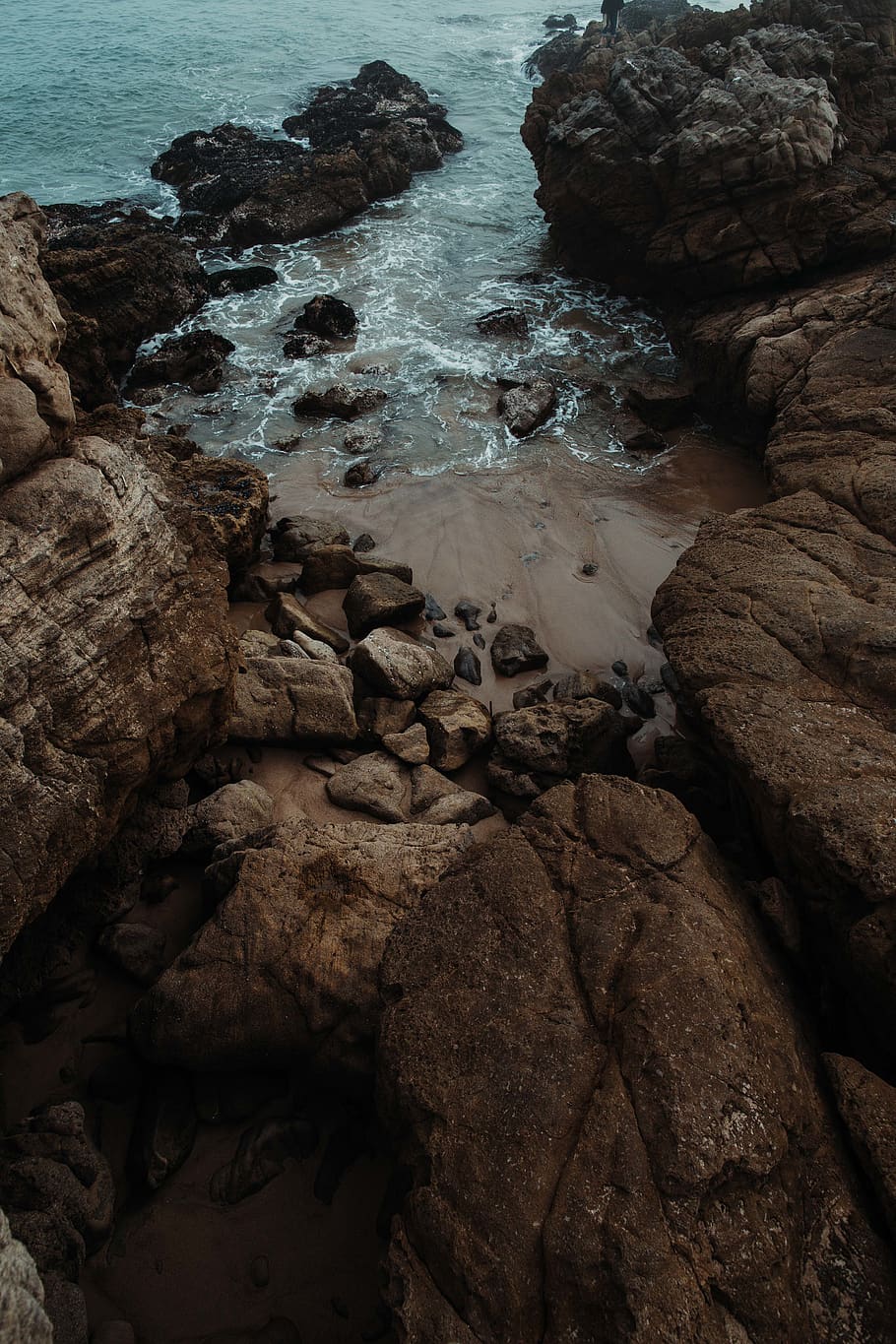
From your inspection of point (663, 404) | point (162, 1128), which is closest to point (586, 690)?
point (162, 1128)

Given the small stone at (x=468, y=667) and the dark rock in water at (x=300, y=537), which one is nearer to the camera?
the small stone at (x=468, y=667)

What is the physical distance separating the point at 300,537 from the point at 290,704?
308 cm

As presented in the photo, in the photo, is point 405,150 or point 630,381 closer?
point 630,381

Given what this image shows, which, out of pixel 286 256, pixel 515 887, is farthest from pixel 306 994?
pixel 286 256

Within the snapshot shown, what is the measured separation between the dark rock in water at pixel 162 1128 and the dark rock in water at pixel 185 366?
10.6 metres

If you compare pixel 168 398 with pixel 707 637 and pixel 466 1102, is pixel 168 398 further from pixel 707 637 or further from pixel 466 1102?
pixel 466 1102

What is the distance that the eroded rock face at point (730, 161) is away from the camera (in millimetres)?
11289

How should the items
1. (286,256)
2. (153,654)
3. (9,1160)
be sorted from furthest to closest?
(286,256) → (153,654) → (9,1160)

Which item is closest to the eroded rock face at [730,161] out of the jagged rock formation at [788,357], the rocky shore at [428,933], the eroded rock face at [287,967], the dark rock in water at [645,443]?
the jagged rock formation at [788,357]

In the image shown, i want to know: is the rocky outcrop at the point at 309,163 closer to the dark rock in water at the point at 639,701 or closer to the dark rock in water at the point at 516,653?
the dark rock in water at the point at 516,653

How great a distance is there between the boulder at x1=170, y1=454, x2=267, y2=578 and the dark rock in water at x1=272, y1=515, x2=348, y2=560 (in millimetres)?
227

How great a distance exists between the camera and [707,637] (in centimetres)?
567

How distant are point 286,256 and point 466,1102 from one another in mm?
17945

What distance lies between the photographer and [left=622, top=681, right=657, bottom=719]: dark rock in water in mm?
6957
